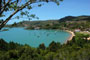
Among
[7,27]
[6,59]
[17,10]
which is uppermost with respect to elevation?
[17,10]

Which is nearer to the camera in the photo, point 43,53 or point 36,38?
point 43,53

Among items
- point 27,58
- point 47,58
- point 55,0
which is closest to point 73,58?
point 47,58

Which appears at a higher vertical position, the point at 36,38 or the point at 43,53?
the point at 43,53

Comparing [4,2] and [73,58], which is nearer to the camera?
[4,2]

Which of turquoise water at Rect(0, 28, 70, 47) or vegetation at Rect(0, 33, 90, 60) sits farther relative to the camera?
turquoise water at Rect(0, 28, 70, 47)

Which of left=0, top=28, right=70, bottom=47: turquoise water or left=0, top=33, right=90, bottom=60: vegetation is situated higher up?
left=0, top=33, right=90, bottom=60: vegetation

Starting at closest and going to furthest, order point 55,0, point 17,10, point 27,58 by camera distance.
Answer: point 17,10 → point 55,0 → point 27,58

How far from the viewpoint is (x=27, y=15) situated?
4.23m

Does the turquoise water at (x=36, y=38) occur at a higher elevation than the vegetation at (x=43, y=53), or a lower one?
lower

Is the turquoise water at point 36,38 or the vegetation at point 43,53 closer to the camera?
the vegetation at point 43,53

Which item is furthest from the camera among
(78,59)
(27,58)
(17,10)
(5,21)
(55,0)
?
(27,58)

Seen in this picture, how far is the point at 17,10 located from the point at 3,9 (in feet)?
1.22

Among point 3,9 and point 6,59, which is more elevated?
point 3,9

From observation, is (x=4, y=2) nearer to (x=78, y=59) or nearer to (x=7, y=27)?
(x=7, y=27)
